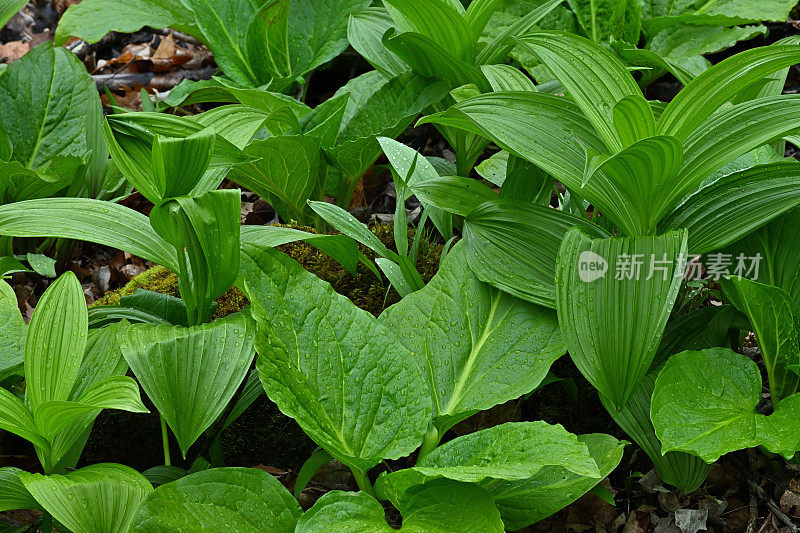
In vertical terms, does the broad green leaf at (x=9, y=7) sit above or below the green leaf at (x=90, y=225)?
above

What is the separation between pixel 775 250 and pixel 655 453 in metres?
0.64

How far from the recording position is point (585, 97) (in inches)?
71.5

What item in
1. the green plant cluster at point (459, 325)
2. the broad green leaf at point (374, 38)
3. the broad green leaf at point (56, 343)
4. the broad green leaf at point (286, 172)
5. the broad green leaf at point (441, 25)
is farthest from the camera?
the broad green leaf at point (374, 38)

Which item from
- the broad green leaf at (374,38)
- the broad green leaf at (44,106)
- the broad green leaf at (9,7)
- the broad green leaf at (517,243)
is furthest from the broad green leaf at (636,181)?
the broad green leaf at (9,7)

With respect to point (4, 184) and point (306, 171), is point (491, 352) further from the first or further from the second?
point (4, 184)

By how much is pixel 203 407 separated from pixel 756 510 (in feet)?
4.61

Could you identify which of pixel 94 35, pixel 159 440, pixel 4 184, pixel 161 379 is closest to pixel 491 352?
pixel 161 379

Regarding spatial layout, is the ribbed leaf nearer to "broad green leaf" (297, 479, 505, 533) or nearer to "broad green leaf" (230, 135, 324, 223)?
"broad green leaf" (297, 479, 505, 533)

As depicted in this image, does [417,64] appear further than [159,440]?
Yes

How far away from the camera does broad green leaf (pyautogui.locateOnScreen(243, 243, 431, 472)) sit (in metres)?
1.59

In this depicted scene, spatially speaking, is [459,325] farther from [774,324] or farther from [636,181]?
[774,324]

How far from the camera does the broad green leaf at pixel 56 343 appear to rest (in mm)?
1664

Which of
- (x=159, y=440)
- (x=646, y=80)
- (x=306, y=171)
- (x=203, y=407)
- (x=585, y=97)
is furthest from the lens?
(x=646, y=80)

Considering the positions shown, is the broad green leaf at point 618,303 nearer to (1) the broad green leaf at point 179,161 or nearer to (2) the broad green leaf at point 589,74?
(2) the broad green leaf at point 589,74
